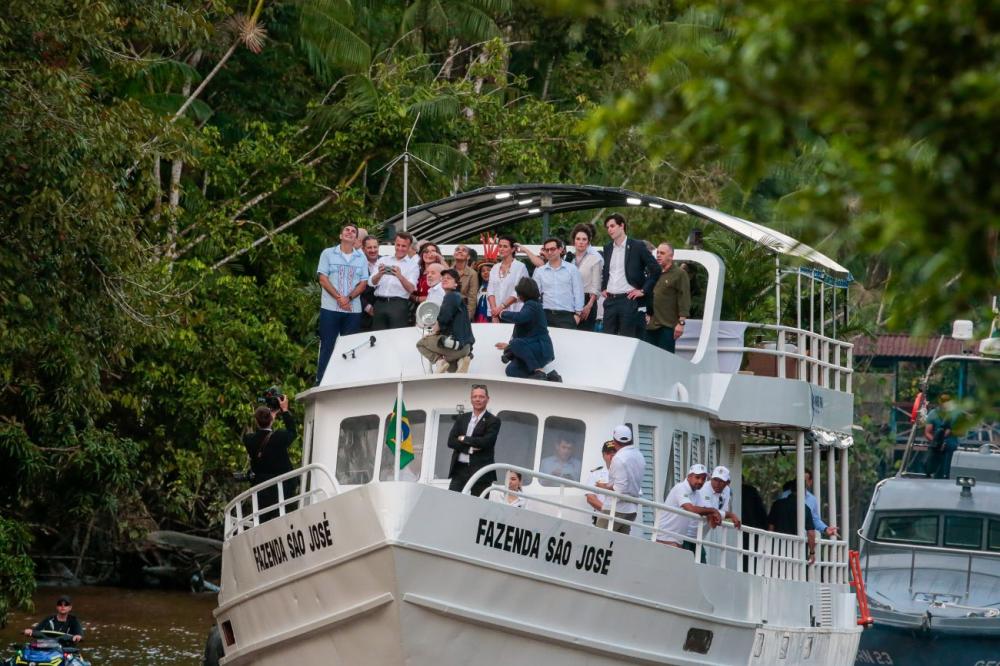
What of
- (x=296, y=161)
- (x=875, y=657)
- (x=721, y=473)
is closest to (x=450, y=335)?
(x=721, y=473)

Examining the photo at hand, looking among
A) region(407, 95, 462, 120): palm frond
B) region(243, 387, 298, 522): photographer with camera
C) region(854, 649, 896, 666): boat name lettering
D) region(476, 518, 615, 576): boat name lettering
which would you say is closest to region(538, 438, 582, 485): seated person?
region(476, 518, 615, 576): boat name lettering

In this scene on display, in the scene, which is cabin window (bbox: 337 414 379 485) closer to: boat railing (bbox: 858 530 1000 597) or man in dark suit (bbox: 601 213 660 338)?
man in dark suit (bbox: 601 213 660 338)

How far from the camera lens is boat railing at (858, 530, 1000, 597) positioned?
25.0 m

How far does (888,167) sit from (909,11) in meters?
0.47

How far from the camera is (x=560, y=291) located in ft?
54.0

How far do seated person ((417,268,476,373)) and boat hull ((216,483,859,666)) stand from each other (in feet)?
7.33

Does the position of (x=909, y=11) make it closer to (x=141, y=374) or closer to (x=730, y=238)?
(x=141, y=374)

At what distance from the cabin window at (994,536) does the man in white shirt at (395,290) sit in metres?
12.1

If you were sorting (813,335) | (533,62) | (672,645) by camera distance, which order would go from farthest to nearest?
(533,62) → (813,335) → (672,645)

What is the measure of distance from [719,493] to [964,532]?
1091 cm

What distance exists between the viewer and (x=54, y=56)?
17.2 metres

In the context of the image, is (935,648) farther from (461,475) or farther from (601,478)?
(461,475)

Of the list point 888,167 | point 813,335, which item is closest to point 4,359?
point 813,335

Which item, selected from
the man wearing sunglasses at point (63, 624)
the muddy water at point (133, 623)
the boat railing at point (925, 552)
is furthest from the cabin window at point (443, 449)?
the boat railing at point (925, 552)
